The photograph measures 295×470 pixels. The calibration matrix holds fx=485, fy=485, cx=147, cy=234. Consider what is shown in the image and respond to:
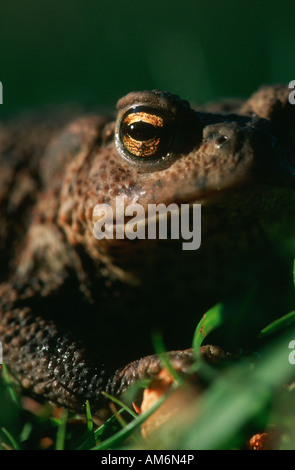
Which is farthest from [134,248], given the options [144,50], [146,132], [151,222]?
[144,50]

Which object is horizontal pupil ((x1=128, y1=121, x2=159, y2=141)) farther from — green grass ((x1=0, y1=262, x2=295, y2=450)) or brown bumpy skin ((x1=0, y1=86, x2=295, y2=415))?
green grass ((x1=0, y1=262, x2=295, y2=450))

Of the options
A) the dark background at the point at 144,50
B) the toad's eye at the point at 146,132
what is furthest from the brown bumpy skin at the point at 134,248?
the dark background at the point at 144,50

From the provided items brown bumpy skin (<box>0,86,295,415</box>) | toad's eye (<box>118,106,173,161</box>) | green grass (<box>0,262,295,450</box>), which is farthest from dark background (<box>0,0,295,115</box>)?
green grass (<box>0,262,295,450</box>)

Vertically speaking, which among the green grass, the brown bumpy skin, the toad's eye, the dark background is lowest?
the green grass

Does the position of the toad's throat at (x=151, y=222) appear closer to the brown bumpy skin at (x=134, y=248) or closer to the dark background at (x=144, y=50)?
the brown bumpy skin at (x=134, y=248)
